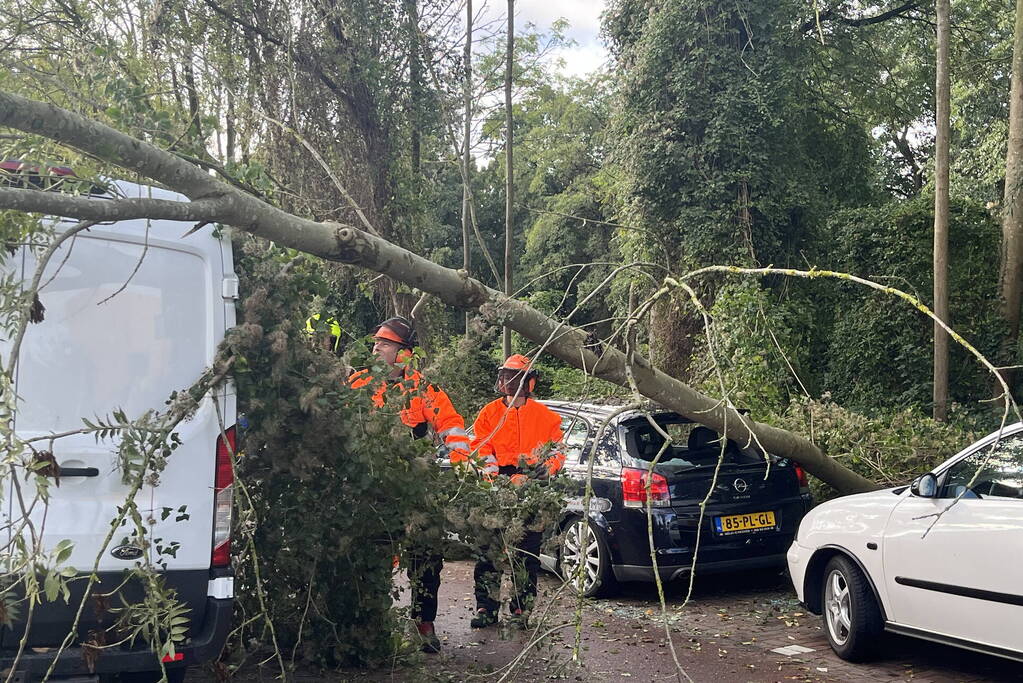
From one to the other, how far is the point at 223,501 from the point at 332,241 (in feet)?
4.57

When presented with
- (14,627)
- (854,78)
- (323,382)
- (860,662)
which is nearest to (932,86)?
(854,78)

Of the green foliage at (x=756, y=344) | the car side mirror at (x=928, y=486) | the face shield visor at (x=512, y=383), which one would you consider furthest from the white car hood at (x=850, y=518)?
the green foliage at (x=756, y=344)

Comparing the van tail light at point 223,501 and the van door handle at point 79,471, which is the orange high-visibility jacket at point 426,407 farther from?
the van door handle at point 79,471

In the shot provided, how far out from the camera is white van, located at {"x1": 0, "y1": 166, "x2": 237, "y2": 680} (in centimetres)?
452

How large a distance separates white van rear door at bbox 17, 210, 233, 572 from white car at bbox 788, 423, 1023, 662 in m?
3.81

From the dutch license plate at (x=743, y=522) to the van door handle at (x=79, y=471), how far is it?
4.90 metres

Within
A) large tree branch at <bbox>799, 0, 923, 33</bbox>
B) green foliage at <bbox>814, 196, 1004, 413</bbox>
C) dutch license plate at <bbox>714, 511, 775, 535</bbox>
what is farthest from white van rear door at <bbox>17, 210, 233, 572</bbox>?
large tree branch at <bbox>799, 0, 923, 33</bbox>

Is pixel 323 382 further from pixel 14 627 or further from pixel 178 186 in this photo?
pixel 14 627

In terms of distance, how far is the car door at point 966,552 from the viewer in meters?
5.27

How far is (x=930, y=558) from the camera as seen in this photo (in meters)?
5.77

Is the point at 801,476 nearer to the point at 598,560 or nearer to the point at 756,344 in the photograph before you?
the point at 598,560

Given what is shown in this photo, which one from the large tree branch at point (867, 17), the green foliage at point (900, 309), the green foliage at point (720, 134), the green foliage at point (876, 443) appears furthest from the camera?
the large tree branch at point (867, 17)

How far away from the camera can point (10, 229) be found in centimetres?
459

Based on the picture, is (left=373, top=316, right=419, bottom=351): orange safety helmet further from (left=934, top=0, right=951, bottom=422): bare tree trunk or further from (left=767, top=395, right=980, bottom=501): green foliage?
(left=934, top=0, right=951, bottom=422): bare tree trunk
